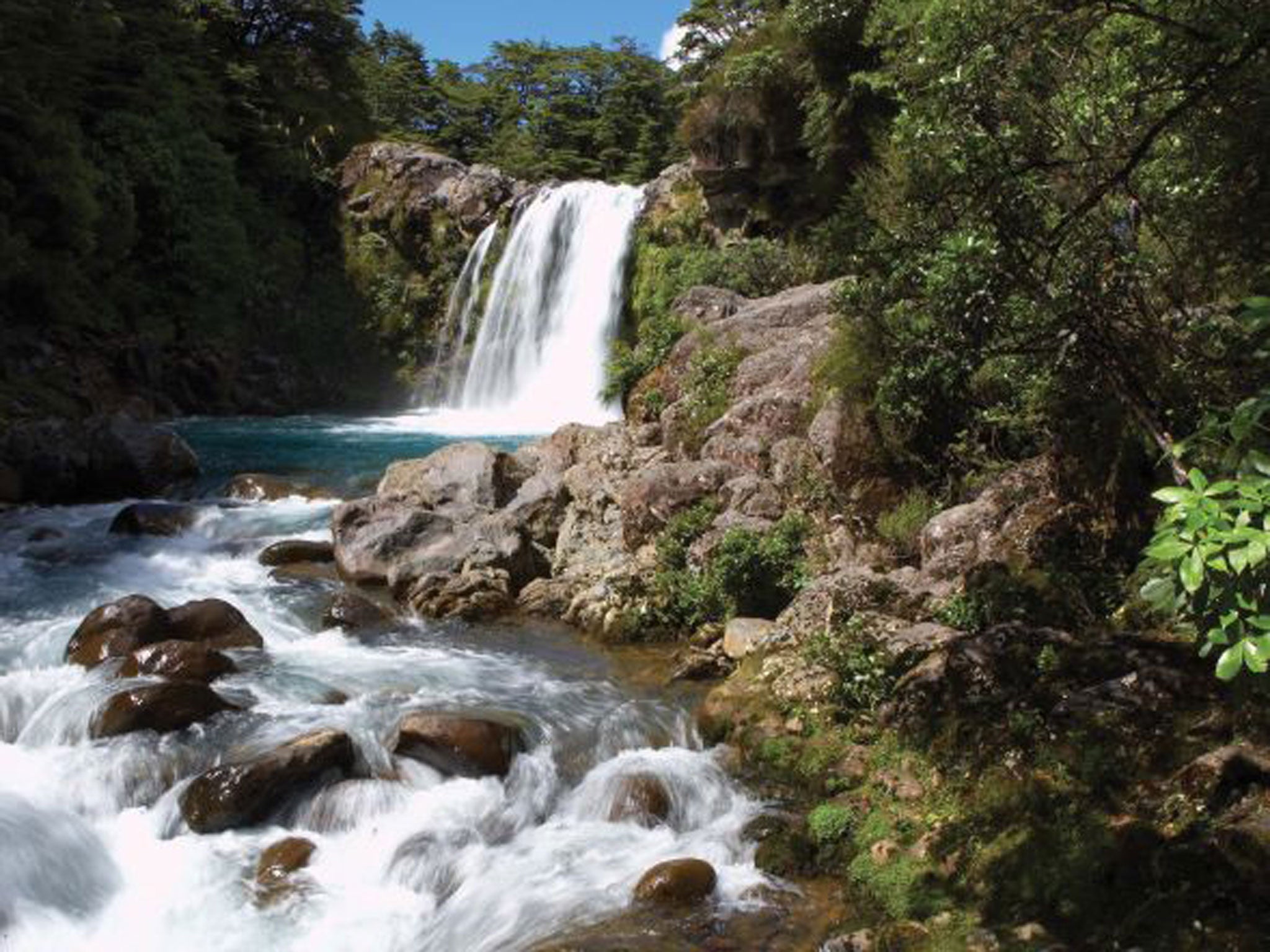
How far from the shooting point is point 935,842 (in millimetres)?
5727

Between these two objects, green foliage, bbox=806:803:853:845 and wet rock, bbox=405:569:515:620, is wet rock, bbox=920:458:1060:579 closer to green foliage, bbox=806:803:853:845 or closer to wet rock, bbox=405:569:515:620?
green foliage, bbox=806:803:853:845

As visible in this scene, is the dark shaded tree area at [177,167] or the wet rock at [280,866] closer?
the wet rock at [280,866]

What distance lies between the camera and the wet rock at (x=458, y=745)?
731 centimetres

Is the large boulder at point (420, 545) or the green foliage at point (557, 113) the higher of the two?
the green foliage at point (557, 113)

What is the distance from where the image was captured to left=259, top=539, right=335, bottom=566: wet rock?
1287 centimetres

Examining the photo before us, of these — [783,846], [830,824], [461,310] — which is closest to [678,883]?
[783,846]

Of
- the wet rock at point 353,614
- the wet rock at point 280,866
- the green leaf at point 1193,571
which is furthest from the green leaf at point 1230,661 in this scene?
the wet rock at point 353,614

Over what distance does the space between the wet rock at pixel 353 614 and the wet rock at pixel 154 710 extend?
105 inches

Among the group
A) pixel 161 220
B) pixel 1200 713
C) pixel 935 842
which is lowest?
pixel 935 842

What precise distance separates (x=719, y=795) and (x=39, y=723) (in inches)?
209

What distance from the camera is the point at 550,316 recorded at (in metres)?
27.2

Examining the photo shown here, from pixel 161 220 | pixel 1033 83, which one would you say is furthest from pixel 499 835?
pixel 161 220

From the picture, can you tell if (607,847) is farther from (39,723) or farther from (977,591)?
(39,723)

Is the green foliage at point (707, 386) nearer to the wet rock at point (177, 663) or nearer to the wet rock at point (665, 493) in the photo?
the wet rock at point (665, 493)
